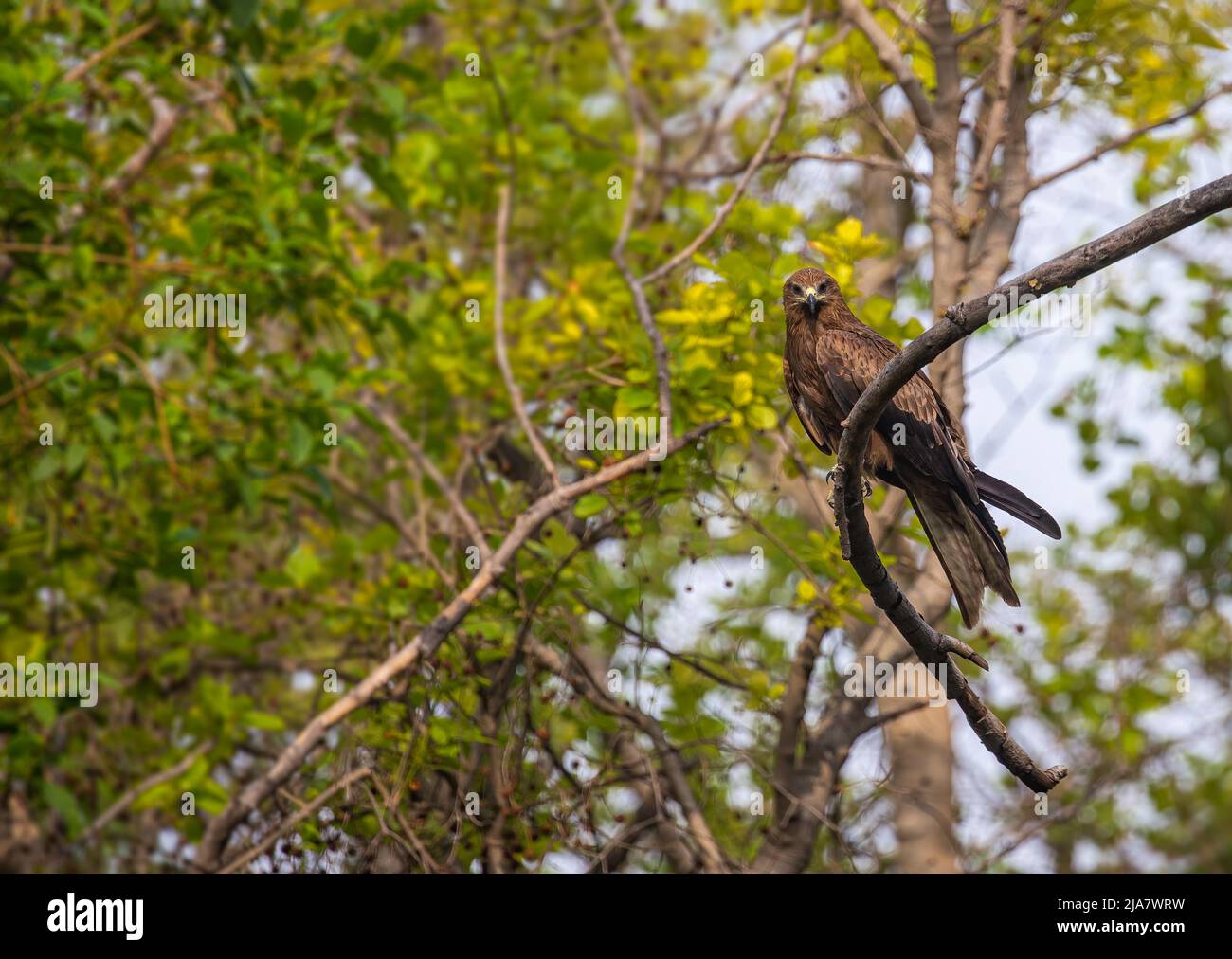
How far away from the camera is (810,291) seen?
203 inches

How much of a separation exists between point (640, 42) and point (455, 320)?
4236 millimetres

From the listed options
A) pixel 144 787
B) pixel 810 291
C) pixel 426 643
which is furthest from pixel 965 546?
pixel 144 787

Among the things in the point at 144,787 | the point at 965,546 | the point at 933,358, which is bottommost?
the point at 144,787

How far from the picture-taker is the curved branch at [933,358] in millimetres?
3158

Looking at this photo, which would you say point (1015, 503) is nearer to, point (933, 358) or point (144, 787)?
point (933, 358)

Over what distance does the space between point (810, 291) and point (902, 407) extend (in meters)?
0.66

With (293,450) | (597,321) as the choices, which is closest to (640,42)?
(597,321)

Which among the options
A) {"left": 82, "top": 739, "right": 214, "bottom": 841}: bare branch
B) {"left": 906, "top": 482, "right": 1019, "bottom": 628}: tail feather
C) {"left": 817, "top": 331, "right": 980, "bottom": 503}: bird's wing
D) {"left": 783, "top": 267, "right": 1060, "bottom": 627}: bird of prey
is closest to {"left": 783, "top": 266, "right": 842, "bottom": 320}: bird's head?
{"left": 783, "top": 267, "right": 1060, "bottom": 627}: bird of prey

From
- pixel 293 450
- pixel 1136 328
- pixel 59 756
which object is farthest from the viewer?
pixel 1136 328

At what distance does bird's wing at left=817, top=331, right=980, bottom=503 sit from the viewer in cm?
463

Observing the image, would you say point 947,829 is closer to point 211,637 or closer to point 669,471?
point 669,471

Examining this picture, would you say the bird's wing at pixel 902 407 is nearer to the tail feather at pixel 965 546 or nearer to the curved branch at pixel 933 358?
the tail feather at pixel 965 546

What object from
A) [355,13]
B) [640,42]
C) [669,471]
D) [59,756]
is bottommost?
[59,756]

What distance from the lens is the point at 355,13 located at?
281 inches
